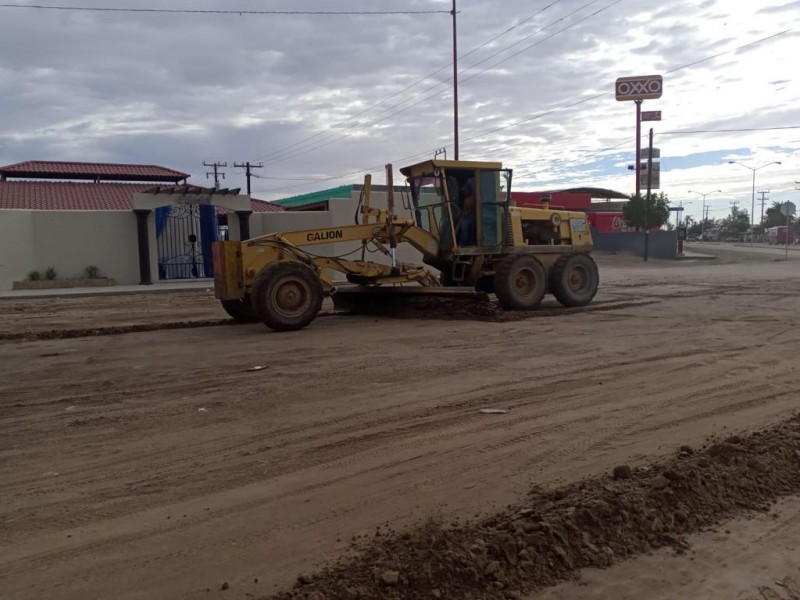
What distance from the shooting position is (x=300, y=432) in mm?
5832

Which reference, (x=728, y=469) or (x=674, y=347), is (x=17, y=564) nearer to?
(x=728, y=469)

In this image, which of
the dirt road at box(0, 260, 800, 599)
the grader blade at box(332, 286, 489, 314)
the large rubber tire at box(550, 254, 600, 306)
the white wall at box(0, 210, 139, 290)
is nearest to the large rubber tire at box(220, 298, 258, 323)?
the grader blade at box(332, 286, 489, 314)

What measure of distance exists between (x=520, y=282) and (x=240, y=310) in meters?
5.78

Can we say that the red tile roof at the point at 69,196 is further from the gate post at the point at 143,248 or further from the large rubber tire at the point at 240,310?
the large rubber tire at the point at 240,310

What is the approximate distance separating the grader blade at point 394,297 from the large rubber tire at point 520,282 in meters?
0.75

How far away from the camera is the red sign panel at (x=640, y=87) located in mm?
62344

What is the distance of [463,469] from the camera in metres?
4.92

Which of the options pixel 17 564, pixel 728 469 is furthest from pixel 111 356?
pixel 728 469

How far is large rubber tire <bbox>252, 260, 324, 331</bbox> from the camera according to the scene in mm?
11703

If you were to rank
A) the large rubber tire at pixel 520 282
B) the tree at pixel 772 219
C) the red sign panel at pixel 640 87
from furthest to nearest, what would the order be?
1. the tree at pixel 772 219
2. the red sign panel at pixel 640 87
3. the large rubber tire at pixel 520 282

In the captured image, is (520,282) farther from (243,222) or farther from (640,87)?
(640,87)

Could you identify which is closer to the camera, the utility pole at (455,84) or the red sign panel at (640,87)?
the utility pole at (455,84)

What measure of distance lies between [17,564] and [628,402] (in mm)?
→ 5176

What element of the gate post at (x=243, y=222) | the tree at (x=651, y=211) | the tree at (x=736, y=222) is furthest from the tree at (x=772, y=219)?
the gate post at (x=243, y=222)
